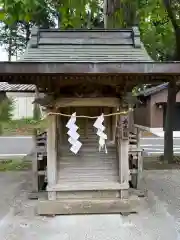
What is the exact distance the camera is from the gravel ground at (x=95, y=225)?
15.2 feet

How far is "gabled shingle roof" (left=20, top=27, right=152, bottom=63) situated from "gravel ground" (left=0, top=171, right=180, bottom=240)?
9.10ft

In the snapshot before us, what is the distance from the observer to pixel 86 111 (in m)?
6.27

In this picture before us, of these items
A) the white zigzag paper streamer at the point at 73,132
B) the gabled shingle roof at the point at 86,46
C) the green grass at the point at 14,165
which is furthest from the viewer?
the green grass at the point at 14,165

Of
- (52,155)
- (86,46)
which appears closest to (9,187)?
(52,155)

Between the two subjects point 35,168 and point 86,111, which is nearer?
point 86,111

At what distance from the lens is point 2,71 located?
462cm

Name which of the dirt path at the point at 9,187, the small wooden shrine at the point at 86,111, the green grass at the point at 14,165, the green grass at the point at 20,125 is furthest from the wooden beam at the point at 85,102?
the green grass at the point at 14,165

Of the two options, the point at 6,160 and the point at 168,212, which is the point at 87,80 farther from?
the point at 6,160

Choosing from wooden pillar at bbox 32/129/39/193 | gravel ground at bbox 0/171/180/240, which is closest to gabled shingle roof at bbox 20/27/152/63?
wooden pillar at bbox 32/129/39/193

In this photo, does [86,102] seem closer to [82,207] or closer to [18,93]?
[82,207]

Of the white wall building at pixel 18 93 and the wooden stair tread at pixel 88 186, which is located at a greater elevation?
the white wall building at pixel 18 93

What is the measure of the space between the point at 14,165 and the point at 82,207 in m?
5.43

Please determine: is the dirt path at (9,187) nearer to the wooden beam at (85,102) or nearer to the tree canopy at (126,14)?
the wooden beam at (85,102)

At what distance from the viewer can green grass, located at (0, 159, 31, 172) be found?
9828 mm
